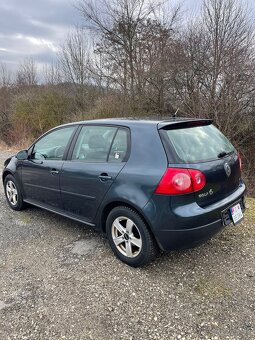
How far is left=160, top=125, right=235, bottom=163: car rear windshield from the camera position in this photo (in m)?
2.86

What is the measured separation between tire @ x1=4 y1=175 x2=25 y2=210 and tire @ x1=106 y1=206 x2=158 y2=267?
84.0 inches

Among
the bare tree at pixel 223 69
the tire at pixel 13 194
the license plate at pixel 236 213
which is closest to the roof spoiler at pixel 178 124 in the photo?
the license plate at pixel 236 213

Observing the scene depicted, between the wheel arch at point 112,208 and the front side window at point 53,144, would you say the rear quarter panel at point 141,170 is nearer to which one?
the wheel arch at point 112,208

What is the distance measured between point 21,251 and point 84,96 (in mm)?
14453

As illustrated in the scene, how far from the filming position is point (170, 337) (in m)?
2.26

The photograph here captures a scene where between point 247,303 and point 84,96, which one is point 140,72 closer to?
point 84,96

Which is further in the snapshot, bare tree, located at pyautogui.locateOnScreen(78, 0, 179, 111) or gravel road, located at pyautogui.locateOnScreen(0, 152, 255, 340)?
bare tree, located at pyautogui.locateOnScreen(78, 0, 179, 111)

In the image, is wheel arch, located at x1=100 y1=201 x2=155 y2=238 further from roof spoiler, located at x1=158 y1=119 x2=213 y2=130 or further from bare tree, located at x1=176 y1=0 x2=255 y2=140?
bare tree, located at x1=176 y1=0 x2=255 y2=140

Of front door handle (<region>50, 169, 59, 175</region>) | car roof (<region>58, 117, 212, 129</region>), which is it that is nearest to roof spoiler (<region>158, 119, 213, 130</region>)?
car roof (<region>58, 117, 212, 129</region>)

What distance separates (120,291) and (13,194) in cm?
298

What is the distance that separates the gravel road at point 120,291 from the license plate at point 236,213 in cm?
46

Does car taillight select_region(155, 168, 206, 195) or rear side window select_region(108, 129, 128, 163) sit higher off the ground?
rear side window select_region(108, 129, 128, 163)

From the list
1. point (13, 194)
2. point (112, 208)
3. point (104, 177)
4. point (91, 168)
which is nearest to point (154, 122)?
point (104, 177)

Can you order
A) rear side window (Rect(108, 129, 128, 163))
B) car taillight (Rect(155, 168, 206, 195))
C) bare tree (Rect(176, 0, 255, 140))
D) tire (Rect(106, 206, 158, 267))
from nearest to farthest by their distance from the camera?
car taillight (Rect(155, 168, 206, 195)), tire (Rect(106, 206, 158, 267)), rear side window (Rect(108, 129, 128, 163)), bare tree (Rect(176, 0, 255, 140))
